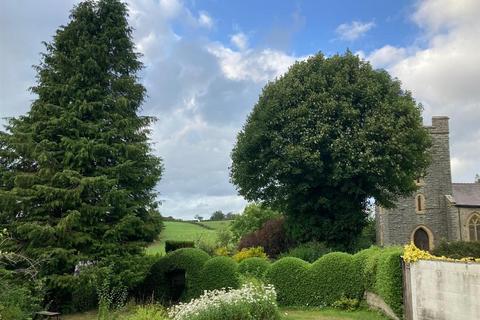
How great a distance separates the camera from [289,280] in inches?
658

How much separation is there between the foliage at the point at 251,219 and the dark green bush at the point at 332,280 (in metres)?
17.5

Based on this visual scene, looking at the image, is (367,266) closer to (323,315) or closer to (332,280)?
(332,280)

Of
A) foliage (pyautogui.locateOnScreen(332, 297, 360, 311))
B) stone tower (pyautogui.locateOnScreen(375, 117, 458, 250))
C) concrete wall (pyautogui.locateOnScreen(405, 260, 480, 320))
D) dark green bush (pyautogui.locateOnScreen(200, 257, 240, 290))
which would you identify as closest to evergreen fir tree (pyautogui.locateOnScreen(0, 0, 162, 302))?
dark green bush (pyautogui.locateOnScreen(200, 257, 240, 290))

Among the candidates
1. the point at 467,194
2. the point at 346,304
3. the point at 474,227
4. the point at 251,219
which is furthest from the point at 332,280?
the point at 467,194

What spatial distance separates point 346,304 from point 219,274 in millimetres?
4795

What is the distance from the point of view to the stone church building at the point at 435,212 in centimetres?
3409

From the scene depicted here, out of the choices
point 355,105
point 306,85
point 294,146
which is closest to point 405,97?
point 355,105

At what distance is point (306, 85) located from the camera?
23.8 metres

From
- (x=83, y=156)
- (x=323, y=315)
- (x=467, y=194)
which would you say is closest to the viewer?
(x=323, y=315)

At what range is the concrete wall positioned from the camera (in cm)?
911

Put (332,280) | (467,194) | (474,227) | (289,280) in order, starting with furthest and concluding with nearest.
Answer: (467,194) → (474,227) → (289,280) → (332,280)

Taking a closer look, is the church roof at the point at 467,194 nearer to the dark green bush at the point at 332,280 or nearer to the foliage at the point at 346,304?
the dark green bush at the point at 332,280

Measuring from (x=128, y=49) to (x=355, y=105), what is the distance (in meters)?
11.7

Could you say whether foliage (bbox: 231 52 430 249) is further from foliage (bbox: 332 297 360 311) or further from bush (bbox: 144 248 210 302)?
foliage (bbox: 332 297 360 311)
